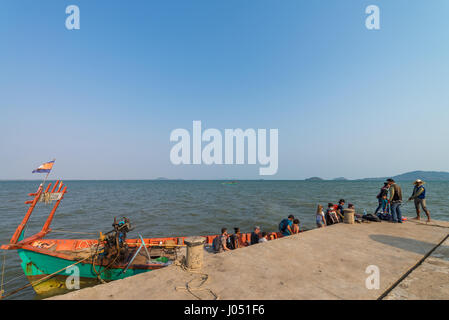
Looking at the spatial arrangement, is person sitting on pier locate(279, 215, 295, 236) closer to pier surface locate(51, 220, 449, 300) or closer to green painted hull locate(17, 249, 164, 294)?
pier surface locate(51, 220, 449, 300)

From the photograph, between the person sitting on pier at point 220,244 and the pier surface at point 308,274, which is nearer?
the pier surface at point 308,274

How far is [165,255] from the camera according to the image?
34.4 feet

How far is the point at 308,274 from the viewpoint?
178 inches

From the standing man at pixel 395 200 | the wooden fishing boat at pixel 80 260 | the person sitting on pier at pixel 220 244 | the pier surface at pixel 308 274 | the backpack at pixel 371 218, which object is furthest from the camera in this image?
the backpack at pixel 371 218

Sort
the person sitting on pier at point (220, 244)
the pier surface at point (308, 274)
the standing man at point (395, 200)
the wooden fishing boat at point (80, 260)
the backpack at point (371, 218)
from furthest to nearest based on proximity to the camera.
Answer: the backpack at point (371, 218), the standing man at point (395, 200), the person sitting on pier at point (220, 244), the wooden fishing boat at point (80, 260), the pier surface at point (308, 274)

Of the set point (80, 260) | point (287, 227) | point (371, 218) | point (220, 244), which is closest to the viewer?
point (80, 260)

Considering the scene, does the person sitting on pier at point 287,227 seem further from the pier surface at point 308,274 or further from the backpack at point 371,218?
the backpack at point 371,218

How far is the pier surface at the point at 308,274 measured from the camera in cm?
370

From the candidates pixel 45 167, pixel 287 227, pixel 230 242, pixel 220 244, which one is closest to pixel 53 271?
pixel 45 167

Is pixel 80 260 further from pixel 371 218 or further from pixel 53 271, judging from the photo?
pixel 371 218

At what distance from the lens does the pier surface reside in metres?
3.70

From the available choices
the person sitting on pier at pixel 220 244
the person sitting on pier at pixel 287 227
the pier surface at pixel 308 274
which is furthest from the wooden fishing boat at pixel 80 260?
the pier surface at pixel 308 274
